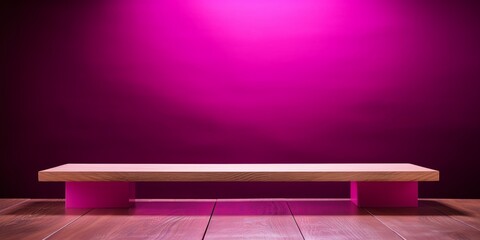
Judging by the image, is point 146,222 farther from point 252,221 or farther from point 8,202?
point 8,202

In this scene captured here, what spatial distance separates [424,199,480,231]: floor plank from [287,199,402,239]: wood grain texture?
17.3 inches

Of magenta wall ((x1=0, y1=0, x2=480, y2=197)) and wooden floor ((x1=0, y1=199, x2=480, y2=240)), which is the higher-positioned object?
A: magenta wall ((x1=0, y1=0, x2=480, y2=197))

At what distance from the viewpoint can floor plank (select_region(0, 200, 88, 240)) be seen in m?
2.08

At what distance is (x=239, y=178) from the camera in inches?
99.7

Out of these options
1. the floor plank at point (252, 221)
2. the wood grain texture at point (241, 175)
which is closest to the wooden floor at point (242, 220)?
the floor plank at point (252, 221)

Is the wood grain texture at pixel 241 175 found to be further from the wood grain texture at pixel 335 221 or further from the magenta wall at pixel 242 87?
the magenta wall at pixel 242 87

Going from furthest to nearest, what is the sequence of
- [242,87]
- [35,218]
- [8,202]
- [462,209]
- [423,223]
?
[242,87] → [8,202] → [462,209] → [35,218] → [423,223]

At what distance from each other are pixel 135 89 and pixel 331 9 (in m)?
1.36

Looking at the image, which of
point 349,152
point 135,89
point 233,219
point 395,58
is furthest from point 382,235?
point 135,89

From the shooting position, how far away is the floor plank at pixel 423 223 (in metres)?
2.04

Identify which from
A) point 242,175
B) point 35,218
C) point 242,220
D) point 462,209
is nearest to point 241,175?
point 242,175

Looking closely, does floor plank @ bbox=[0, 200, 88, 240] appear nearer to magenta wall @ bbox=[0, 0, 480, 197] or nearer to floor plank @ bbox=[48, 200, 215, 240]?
floor plank @ bbox=[48, 200, 215, 240]

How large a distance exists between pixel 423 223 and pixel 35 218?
6.26 feet

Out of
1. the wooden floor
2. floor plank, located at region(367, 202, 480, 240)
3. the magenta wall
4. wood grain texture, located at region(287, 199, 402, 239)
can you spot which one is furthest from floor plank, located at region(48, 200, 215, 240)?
floor plank, located at region(367, 202, 480, 240)
